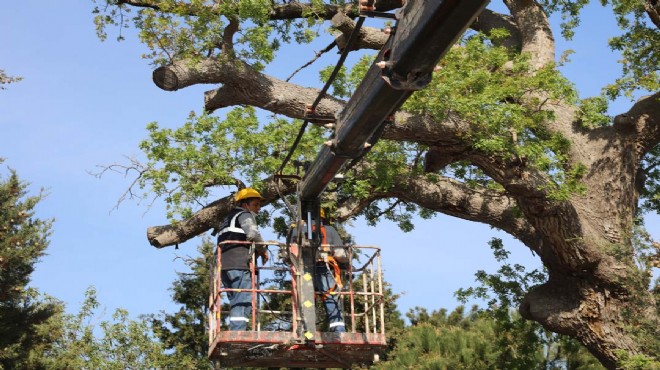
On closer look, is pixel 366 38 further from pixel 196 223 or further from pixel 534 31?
pixel 196 223

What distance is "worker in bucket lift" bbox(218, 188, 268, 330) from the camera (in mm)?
11547

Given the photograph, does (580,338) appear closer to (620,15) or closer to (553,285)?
(553,285)

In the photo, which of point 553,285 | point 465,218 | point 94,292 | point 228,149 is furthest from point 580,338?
point 94,292

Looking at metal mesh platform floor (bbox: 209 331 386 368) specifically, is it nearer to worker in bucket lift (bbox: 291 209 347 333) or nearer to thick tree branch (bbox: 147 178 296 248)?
worker in bucket lift (bbox: 291 209 347 333)

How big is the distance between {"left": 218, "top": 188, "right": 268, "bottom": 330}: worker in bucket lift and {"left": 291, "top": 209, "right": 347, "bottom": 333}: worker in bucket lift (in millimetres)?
729

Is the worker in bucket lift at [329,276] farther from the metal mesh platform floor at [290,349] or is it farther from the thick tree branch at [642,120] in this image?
the thick tree branch at [642,120]

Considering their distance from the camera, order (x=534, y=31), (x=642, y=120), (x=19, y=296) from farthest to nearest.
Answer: (x=19, y=296)
(x=534, y=31)
(x=642, y=120)

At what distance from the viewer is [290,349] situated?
450 inches

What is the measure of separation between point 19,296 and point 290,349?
65.7ft

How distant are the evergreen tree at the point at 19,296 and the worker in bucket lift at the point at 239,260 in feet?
57.9

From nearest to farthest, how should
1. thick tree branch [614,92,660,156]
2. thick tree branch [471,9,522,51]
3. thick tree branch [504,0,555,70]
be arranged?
thick tree branch [614,92,660,156] → thick tree branch [504,0,555,70] → thick tree branch [471,9,522,51]

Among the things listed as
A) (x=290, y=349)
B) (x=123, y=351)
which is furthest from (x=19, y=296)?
(x=290, y=349)

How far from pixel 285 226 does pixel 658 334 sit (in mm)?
8725

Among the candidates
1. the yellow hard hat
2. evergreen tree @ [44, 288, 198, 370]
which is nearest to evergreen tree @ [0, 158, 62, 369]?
evergreen tree @ [44, 288, 198, 370]
